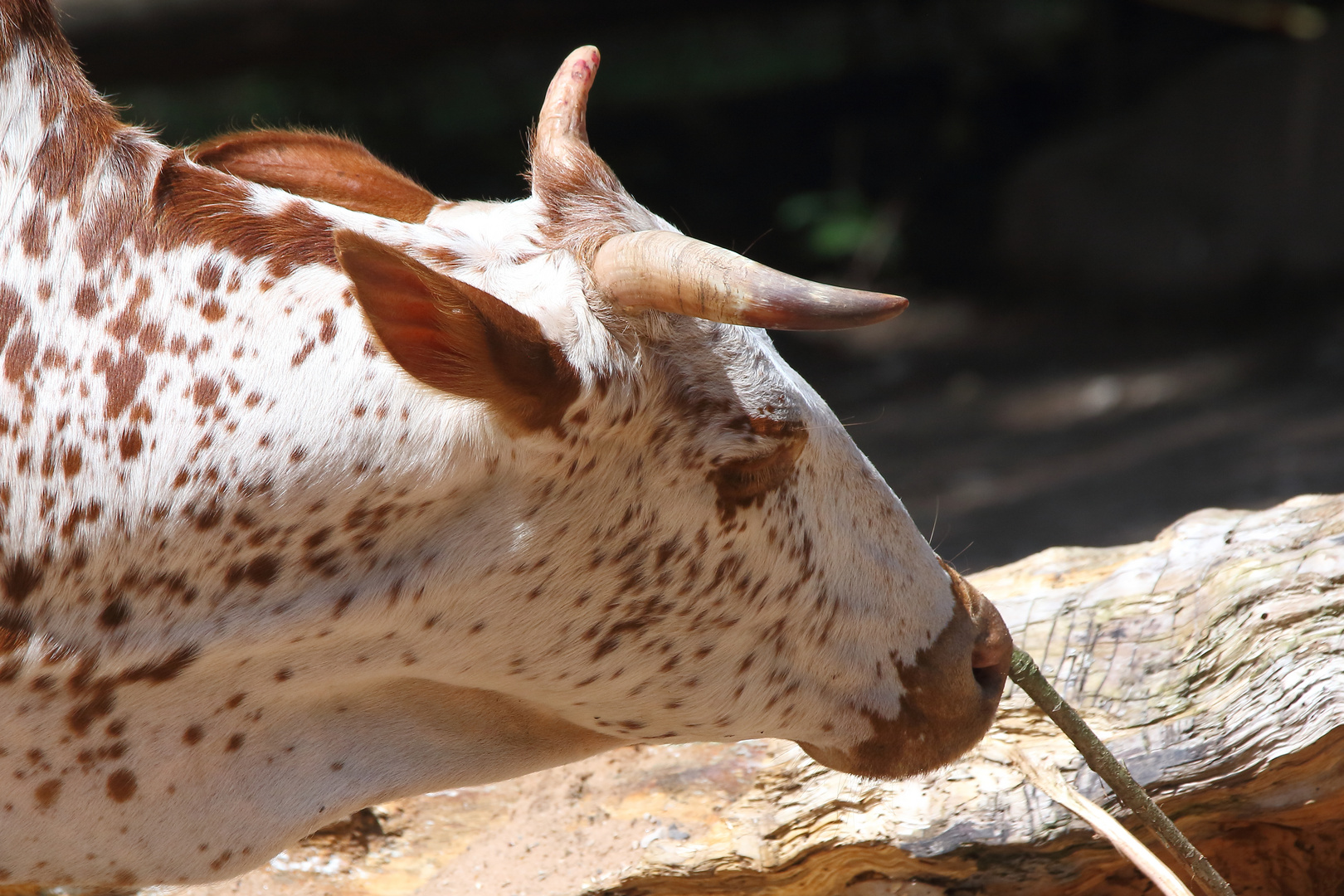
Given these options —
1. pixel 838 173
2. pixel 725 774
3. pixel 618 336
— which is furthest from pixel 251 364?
pixel 838 173

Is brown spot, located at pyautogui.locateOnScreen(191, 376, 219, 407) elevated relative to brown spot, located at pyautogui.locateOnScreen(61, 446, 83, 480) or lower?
elevated

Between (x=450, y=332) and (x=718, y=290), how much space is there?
0.33 meters

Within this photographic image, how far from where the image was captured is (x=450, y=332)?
158 cm

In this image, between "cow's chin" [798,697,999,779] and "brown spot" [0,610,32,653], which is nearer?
"brown spot" [0,610,32,653]

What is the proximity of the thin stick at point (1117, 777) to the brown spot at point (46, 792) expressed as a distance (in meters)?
1.50

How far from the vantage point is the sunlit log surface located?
2.38 metres

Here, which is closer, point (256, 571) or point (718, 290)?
point (718, 290)

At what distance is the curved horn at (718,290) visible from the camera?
1581 mm

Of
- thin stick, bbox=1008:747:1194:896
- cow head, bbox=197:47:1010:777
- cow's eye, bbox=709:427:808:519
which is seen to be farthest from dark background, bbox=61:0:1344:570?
cow's eye, bbox=709:427:808:519

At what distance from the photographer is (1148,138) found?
8.95m

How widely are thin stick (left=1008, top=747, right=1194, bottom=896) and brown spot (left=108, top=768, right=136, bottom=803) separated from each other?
4.89 feet

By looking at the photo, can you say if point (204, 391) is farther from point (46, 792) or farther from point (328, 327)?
point (46, 792)

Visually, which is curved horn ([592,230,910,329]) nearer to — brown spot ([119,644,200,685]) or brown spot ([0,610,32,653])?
brown spot ([119,644,200,685])

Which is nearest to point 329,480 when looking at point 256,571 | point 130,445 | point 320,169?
point 256,571
